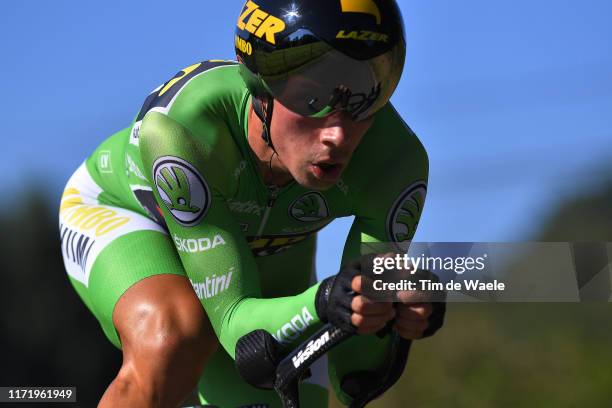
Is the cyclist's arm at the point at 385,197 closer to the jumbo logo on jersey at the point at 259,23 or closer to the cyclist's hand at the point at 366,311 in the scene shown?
the jumbo logo on jersey at the point at 259,23

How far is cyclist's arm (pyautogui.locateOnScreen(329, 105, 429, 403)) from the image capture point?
5.75 meters

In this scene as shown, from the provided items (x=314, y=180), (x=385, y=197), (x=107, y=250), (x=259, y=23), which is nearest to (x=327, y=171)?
(x=314, y=180)

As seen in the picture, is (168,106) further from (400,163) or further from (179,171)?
(400,163)

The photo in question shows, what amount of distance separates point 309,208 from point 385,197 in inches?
17.5

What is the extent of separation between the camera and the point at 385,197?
18.9 feet

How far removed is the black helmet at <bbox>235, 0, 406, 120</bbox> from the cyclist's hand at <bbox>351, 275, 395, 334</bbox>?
3.44 ft

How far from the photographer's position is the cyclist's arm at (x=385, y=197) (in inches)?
226

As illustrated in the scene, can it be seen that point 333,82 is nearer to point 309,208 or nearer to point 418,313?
point 309,208

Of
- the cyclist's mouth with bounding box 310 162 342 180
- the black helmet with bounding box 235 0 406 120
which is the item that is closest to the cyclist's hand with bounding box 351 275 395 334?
the cyclist's mouth with bounding box 310 162 342 180

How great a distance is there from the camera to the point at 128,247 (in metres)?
6.06

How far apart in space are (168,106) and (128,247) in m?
0.79

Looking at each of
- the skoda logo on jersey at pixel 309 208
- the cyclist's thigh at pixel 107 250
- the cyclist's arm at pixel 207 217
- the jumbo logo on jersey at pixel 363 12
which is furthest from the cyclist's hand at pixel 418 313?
the cyclist's thigh at pixel 107 250

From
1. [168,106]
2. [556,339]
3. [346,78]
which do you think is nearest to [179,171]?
[168,106]

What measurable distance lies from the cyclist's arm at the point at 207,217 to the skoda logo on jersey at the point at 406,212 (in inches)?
28.8
